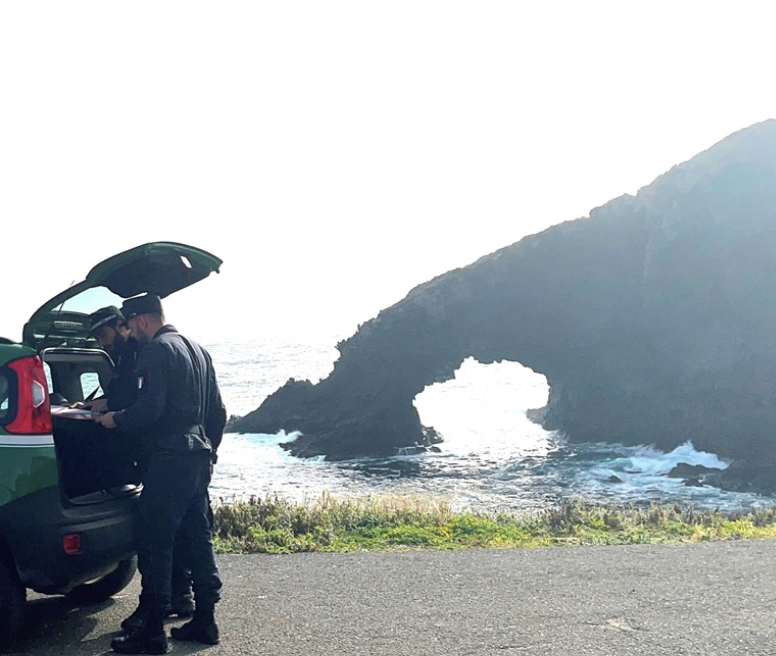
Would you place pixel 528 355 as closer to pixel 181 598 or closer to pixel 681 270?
pixel 681 270

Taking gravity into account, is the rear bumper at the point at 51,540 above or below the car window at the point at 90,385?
below

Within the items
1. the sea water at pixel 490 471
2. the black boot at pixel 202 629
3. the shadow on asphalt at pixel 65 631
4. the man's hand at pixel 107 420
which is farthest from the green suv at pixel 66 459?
the sea water at pixel 490 471

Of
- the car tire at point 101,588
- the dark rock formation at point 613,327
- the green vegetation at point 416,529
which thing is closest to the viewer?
the car tire at point 101,588

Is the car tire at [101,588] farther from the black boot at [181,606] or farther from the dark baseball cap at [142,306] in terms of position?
the dark baseball cap at [142,306]

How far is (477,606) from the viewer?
18.1ft

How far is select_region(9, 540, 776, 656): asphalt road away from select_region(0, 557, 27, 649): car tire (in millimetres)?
188

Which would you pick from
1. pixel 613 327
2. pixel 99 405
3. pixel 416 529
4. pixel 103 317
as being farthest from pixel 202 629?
pixel 613 327

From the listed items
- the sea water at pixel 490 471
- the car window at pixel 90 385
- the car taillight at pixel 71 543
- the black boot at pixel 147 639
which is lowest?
the sea water at pixel 490 471

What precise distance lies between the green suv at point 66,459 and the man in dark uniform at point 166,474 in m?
0.31

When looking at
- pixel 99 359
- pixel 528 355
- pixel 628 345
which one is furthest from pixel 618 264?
pixel 99 359

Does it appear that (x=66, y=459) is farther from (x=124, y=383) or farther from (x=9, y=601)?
(x=9, y=601)

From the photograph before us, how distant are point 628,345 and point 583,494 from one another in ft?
70.6

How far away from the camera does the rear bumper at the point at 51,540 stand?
452cm

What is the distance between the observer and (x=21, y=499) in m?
4.54
